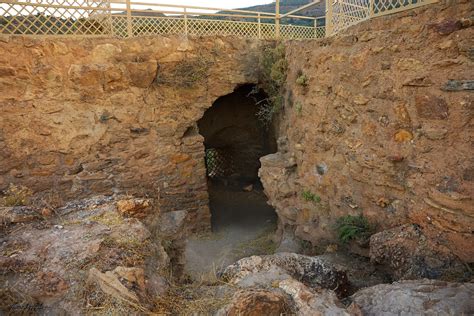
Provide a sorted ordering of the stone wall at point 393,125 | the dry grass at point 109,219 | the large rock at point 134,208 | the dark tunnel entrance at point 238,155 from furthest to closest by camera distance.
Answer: the dark tunnel entrance at point 238,155
the large rock at point 134,208
the dry grass at point 109,219
the stone wall at point 393,125

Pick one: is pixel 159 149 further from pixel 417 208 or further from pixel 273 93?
pixel 417 208

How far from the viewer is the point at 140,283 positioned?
1.96m

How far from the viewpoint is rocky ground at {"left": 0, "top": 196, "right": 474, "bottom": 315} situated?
1.85 meters

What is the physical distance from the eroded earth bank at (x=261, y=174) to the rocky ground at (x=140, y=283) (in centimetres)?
1

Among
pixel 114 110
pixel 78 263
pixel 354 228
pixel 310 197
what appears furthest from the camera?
pixel 114 110

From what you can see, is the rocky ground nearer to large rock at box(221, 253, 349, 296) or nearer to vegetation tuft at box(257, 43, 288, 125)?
large rock at box(221, 253, 349, 296)

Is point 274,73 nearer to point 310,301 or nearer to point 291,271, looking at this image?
point 291,271

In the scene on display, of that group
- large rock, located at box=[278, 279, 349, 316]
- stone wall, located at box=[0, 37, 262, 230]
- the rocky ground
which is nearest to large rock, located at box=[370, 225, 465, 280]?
the rocky ground

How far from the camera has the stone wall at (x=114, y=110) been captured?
4535 mm

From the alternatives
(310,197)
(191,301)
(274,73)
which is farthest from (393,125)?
(274,73)

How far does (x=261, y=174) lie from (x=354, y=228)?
198 cm

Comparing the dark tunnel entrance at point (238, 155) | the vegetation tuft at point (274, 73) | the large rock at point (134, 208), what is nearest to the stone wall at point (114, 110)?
the vegetation tuft at point (274, 73)

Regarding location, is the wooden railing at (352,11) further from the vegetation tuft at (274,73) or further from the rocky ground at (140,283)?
the rocky ground at (140,283)

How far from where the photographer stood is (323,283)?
8.47ft
